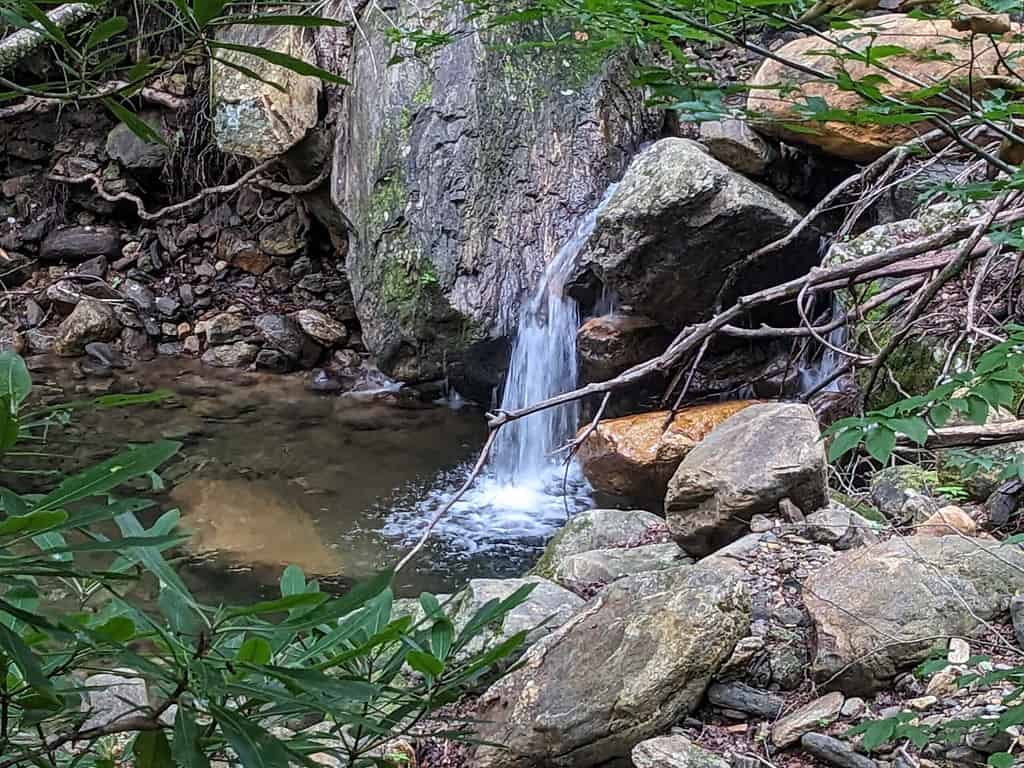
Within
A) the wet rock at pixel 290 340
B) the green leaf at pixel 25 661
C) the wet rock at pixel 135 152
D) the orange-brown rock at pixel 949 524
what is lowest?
the orange-brown rock at pixel 949 524

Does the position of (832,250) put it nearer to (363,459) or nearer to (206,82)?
(363,459)

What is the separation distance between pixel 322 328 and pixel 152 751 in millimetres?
6395

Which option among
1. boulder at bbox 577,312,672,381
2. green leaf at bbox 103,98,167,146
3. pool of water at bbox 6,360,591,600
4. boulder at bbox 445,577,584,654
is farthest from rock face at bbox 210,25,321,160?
green leaf at bbox 103,98,167,146

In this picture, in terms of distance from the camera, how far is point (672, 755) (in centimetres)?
169

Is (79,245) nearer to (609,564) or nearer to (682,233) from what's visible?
(682,233)

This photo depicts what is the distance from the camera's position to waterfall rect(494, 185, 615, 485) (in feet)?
16.4

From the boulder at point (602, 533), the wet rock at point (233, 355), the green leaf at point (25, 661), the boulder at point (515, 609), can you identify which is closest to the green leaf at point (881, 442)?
the green leaf at point (25, 661)

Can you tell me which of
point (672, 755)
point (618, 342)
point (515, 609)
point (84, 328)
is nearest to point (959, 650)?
point (672, 755)

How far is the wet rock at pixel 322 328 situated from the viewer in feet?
21.9

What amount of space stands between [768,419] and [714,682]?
1114mm

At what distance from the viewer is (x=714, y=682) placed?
1.89 metres

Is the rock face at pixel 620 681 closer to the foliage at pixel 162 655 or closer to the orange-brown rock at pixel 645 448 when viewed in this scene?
the foliage at pixel 162 655

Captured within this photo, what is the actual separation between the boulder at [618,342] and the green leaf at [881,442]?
3913mm

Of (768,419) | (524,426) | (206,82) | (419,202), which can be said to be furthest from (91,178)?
(768,419)
